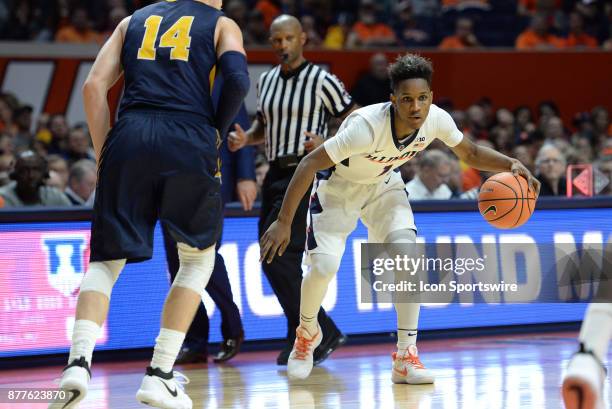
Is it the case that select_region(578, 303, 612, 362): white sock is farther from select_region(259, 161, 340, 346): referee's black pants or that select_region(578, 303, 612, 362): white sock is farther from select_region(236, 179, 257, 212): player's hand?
select_region(236, 179, 257, 212): player's hand

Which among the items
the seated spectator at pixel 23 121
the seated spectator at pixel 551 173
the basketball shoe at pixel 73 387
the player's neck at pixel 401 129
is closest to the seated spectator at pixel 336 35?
the seated spectator at pixel 23 121

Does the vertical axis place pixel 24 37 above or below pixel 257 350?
above

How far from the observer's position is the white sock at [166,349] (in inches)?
188

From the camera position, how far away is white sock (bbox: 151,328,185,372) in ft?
15.7

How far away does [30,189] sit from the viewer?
8.20 m

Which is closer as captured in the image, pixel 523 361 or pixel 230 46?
pixel 230 46

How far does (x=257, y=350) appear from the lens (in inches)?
306

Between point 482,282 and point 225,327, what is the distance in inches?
83.1

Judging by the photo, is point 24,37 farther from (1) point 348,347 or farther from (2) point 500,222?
(2) point 500,222

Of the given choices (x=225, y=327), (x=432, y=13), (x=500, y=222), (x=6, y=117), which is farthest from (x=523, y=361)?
(x=432, y=13)

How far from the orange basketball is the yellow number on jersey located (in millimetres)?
2049

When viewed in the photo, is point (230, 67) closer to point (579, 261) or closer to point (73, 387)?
point (73, 387)

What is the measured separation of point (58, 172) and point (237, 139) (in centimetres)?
329

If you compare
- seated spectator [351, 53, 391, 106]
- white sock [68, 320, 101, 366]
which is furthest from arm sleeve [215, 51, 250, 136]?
seated spectator [351, 53, 391, 106]
